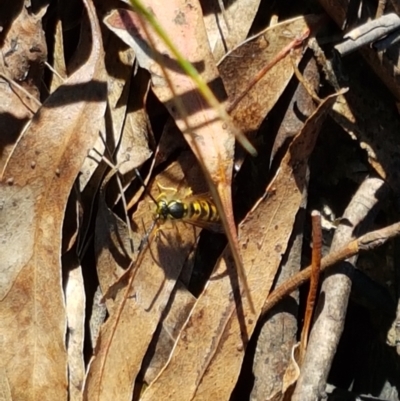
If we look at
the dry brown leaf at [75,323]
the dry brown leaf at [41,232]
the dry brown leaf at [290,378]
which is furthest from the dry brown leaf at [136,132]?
the dry brown leaf at [290,378]

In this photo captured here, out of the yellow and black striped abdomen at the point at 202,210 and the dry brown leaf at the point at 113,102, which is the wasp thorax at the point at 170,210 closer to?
the yellow and black striped abdomen at the point at 202,210

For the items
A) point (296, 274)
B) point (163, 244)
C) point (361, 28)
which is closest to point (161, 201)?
point (163, 244)

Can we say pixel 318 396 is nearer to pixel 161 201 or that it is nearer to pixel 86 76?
pixel 161 201

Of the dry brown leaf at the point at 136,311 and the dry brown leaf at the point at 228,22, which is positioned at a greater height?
the dry brown leaf at the point at 228,22

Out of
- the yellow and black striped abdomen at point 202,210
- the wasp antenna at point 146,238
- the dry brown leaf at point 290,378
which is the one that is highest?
the yellow and black striped abdomen at point 202,210

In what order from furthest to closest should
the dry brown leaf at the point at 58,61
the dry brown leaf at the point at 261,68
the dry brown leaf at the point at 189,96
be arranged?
1. the dry brown leaf at the point at 58,61
2. the dry brown leaf at the point at 261,68
3. the dry brown leaf at the point at 189,96

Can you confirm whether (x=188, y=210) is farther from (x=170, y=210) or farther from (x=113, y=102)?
(x=113, y=102)

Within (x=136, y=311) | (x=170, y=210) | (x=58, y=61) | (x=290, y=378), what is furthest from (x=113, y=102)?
(x=290, y=378)
